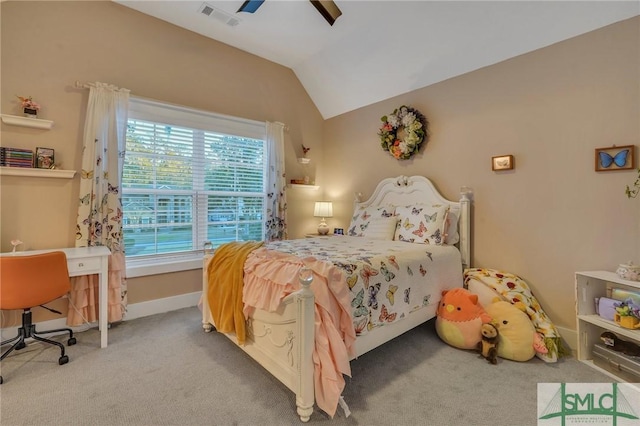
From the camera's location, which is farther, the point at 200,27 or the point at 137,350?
the point at 200,27

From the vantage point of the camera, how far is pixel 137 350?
2.29 metres

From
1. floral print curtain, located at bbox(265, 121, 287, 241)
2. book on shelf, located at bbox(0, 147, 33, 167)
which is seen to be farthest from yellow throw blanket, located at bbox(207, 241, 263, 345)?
book on shelf, located at bbox(0, 147, 33, 167)

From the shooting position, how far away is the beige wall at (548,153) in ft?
6.97

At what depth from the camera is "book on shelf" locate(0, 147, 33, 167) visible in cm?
231

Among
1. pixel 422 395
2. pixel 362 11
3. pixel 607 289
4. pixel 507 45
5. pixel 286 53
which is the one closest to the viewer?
pixel 422 395

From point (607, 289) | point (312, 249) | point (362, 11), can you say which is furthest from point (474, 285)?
point (362, 11)

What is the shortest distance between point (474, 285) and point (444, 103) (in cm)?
195

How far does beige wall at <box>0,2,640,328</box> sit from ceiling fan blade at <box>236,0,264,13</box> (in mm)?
919

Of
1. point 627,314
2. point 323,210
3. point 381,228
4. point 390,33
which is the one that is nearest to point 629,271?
point 627,314

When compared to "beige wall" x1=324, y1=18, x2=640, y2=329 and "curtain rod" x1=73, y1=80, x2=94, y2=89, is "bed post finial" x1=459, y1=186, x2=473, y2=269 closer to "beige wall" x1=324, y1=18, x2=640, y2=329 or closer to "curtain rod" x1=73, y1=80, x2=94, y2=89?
"beige wall" x1=324, y1=18, x2=640, y2=329

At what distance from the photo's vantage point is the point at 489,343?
2.17m

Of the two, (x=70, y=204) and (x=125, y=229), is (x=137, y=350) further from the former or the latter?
(x=70, y=204)

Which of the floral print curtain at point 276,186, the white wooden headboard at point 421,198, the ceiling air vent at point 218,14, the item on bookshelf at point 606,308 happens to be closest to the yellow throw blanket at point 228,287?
the floral print curtain at point 276,186

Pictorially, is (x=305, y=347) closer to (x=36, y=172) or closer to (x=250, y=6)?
(x=36, y=172)
